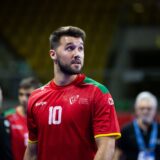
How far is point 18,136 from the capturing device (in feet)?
25.1

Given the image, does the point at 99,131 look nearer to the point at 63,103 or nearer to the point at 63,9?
the point at 63,103

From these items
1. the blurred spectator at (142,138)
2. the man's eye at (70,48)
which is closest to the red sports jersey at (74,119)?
the man's eye at (70,48)

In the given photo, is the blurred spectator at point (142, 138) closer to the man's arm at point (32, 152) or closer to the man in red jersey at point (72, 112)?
the man's arm at point (32, 152)

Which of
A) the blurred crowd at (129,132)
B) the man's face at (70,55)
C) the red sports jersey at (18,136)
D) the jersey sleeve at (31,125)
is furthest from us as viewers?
the blurred crowd at (129,132)

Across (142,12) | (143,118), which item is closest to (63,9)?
(142,12)

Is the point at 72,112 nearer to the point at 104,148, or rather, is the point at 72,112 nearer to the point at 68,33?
the point at 104,148

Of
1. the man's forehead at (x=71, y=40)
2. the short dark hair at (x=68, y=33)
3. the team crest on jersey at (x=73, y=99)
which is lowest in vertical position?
the team crest on jersey at (x=73, y=99)

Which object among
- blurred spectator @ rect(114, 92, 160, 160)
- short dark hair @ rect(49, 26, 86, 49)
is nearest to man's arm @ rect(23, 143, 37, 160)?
short dark hair @ rect(49, 26, 86, 49)

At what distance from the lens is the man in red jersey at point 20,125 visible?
7.55m

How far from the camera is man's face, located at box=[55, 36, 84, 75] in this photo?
4.62 m

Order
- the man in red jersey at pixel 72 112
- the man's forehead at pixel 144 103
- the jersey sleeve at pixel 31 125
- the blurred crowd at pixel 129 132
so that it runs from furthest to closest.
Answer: the man's forehead at pixel 144 103 < the blurred crowd at pixel 129 132 < the jersey sleeve at pixel 31 125 < the man in red jersey at pixel 72 112

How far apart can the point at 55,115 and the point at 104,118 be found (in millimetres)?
443

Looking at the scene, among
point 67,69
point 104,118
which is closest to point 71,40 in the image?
point 67,69

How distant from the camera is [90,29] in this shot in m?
18.5
